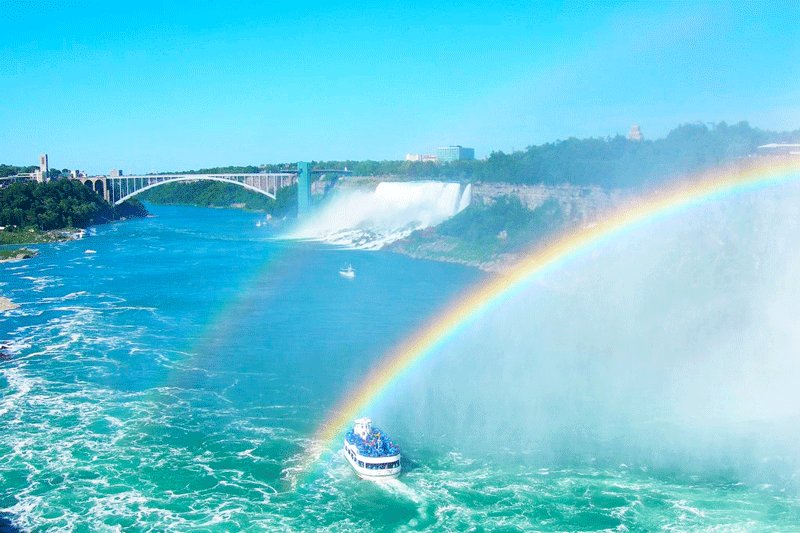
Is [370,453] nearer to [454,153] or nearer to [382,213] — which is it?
[382,213]

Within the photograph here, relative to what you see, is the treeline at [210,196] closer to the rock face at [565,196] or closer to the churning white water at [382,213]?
the churning white water at [382,213]

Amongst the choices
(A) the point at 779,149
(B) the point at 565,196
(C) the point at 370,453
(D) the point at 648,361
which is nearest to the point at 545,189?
(B) the point at 565,196

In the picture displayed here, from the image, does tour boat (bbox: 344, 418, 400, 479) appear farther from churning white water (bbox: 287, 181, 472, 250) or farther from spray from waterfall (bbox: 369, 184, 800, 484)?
churning white water (bbox: 287, 181, 472, 250)

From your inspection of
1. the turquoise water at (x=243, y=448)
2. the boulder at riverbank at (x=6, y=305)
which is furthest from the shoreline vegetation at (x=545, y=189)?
the boulder at riverbank at (x=6, y=305)

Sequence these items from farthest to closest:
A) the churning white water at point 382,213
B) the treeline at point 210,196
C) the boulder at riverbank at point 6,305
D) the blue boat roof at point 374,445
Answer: the treeline at point 210,196 → the churning white water at point 382,213 → the boulder at riverbank at point 6,305 → the blue boat roof at point 374,445

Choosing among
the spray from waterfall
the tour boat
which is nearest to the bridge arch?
the spray from waterfall
